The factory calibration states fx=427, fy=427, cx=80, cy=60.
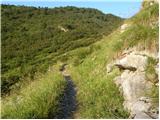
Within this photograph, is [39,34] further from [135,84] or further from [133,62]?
[135,84]

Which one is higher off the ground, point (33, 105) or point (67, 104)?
point (33, 105)

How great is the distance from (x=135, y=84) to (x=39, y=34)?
72781mm

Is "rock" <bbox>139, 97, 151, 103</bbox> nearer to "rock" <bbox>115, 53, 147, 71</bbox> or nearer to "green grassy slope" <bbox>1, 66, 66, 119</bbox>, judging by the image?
"rock" <bbox>115, 53, 147, 71</bbox>

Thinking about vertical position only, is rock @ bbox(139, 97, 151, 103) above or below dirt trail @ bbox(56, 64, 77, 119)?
above

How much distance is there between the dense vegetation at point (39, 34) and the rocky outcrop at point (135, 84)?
134 feet

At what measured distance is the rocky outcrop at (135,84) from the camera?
895 centimetres

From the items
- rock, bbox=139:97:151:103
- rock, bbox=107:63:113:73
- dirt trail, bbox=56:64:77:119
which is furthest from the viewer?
rock, bbox=107:63:113:73

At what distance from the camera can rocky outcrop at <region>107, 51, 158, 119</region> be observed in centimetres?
895

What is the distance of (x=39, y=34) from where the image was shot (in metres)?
82.2

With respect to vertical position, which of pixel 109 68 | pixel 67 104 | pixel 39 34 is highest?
pixel 39 34

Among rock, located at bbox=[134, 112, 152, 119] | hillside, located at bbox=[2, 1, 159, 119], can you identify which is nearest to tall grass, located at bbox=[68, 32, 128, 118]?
hillside, located at bbox=[2, 1, 159, 119]

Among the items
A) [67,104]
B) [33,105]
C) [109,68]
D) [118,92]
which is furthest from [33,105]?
[109,68]

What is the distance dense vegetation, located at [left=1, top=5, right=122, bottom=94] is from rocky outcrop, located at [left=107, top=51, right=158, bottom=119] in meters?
40.8

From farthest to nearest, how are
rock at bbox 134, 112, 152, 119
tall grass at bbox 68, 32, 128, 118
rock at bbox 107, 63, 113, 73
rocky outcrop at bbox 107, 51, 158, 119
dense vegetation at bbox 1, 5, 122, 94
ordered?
1. dense vegetation at bbox 1, 5, 122, 94
2. rock at bbox 107, 63, 113, 73
3. tall grass at bbox 68, 32, 128, 118
4. rocky outcrop at bbox 107, 51, 158, 119
5. rock at bbox 134, 112, 152, 119
